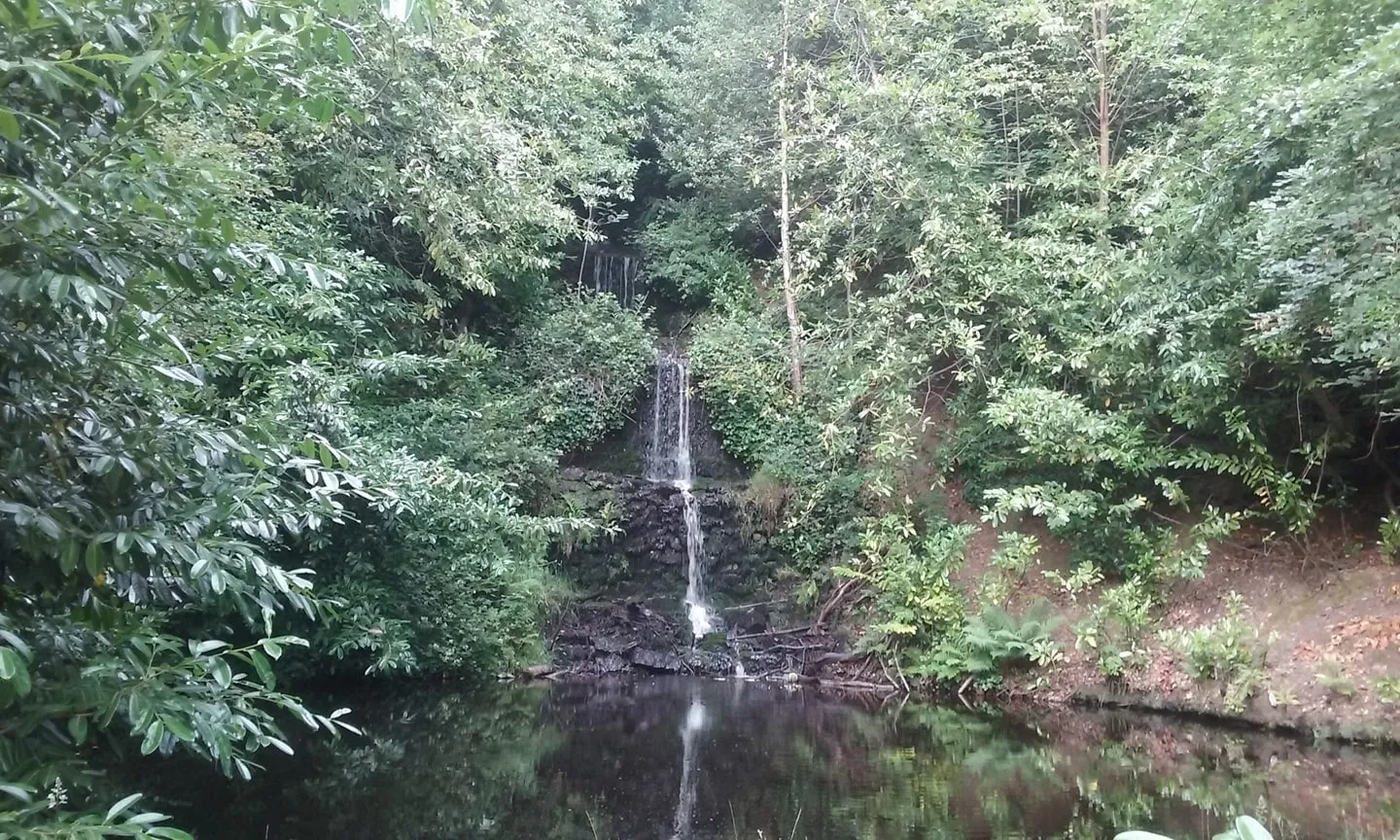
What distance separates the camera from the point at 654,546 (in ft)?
44.3

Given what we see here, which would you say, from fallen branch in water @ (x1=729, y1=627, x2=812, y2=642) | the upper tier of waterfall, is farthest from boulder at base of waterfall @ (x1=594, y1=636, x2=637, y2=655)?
the upper tier of waterfall

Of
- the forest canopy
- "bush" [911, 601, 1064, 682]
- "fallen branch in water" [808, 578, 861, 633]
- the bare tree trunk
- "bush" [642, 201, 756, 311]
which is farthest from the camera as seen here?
"bush" [642, 201, 756, 311]

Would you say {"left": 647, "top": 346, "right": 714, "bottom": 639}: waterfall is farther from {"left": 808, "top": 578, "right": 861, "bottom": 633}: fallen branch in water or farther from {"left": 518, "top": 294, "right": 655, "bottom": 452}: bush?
{"left": 808, "top": 578, "right": 861, "bottom": 633}: fallen branch in water

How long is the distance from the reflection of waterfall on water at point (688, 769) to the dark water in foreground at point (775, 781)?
0.08ft

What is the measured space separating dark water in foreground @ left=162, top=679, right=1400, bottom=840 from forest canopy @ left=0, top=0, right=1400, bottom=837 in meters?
0.84

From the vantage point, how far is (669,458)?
50.1 ft

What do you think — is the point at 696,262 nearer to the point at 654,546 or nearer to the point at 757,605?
the point at 654,546

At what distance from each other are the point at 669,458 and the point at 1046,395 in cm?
678

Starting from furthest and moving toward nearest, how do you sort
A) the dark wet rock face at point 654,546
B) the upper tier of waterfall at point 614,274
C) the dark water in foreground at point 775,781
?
the upper tier of waterfall at point 614,274 → the dark wet rock face at point 654,546 → the dark water in foreground at point 775,781

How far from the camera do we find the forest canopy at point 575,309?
7.78 feet

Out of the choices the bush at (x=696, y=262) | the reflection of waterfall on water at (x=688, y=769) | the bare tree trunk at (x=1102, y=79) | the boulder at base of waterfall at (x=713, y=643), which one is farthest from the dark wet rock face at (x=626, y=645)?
the bare tree trunk at (x=1102, y=79)

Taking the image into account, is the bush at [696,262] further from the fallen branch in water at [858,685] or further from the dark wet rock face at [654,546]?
the fallen branch in water at [858,685]

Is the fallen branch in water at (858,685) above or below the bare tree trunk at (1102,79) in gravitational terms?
below

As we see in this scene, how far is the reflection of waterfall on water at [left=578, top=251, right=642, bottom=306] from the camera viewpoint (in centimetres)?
1809
